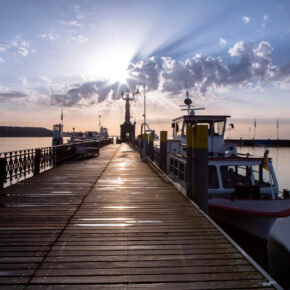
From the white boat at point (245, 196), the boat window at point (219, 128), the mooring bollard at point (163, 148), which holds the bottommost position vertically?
the white boat at point (245, 196)

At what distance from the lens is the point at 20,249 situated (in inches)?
166

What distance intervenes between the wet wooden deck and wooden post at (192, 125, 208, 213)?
18.8 inches

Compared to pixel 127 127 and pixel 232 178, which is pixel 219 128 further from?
pixel 127 127

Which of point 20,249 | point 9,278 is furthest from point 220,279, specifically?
point 20,249

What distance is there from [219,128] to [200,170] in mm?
8484

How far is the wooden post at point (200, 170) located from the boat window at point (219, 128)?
7.97 metres

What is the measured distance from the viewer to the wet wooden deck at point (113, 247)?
3375 mm

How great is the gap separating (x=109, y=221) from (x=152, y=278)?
242cm

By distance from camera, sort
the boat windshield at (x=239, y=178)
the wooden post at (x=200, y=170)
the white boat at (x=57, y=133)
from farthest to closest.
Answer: the white boat at (x=57, y=133) → the boat windshield at (x=239, y=178) → the wooden post at (x=200, y=170)

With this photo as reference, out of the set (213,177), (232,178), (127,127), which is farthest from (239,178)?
(127,127)

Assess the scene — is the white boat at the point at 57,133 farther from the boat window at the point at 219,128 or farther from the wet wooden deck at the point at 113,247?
the wet wooden deck at the point at 113,247

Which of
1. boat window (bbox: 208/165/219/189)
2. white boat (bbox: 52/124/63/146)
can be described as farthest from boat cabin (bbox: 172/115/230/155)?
white boat (bbox: 52/124/63/146)

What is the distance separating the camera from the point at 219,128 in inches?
601

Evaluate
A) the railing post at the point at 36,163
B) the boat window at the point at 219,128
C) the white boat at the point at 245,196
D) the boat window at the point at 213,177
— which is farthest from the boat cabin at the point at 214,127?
the railing post at the point at 36,163
